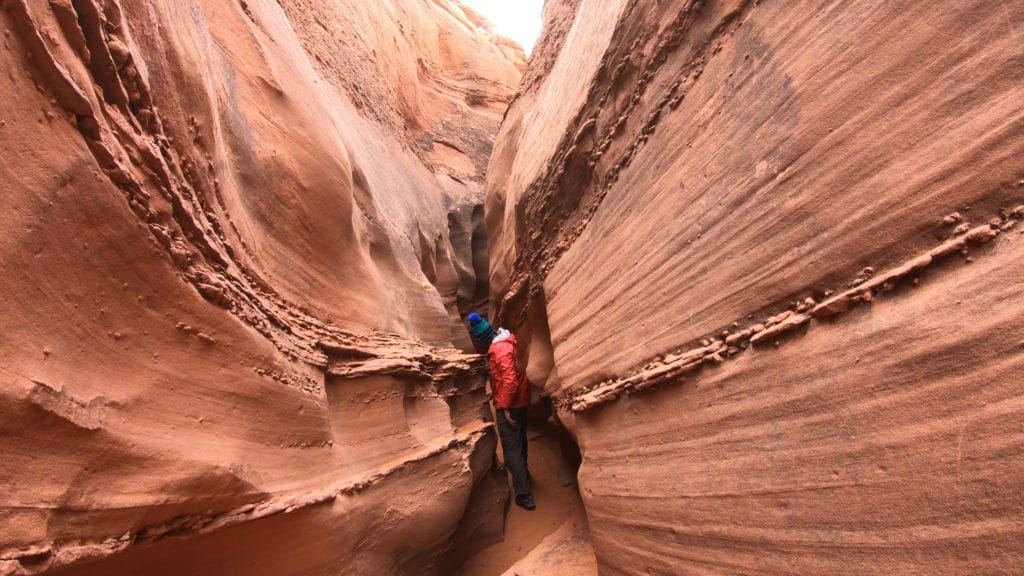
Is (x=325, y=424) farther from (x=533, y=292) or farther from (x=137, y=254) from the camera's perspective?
(x=533, y=292)

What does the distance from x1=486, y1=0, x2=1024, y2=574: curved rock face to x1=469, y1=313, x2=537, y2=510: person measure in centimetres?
168

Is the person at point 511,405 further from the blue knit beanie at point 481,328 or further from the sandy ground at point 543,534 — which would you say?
the blue knit beanie at point 481,328

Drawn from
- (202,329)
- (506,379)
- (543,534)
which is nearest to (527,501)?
(543,534)

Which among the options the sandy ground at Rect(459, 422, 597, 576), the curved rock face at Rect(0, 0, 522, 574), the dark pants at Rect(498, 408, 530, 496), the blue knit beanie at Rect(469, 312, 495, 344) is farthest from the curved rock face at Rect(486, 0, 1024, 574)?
the blue knit beanie at Rect(469, 312, 495, 344)

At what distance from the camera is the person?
172 inches

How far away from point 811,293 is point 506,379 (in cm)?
310

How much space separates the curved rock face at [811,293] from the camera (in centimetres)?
115

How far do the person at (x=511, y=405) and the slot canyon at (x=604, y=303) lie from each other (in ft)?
2.88

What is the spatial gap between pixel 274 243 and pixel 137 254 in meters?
1.24

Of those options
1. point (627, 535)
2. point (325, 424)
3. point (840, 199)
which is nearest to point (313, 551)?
point (325, 424)

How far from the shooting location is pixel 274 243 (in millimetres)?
2982

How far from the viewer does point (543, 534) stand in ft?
13.6

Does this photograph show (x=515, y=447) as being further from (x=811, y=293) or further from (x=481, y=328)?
(x=811, y=293)

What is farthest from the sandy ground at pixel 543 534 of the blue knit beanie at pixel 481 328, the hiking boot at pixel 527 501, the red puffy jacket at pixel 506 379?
the blue knit beanie at pixel 481 328
